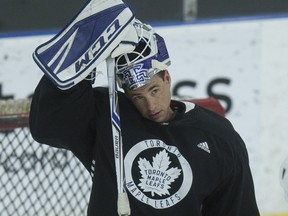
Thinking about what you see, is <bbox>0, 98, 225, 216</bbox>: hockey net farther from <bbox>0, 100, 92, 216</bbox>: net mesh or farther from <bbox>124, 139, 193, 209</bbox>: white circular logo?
<bbox>124, 139, 193, 209</bbox>: white circular logo

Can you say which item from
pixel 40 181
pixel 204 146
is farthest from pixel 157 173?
pixel 40 181

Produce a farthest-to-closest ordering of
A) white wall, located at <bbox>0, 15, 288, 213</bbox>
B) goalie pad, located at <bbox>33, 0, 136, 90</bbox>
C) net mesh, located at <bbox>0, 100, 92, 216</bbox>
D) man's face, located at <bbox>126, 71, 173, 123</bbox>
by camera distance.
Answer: white wall, located at <bbox>0, 15, 288, 213</bbox> → net mesh, located at <bbox>0, 100, 92, 216</bbox> → man's face, located at <bbox>126, 71, 173, 123</bbox> → goalie pad, located at <bbox>33, 0, 136, 90</bbox>

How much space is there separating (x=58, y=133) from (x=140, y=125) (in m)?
0.17

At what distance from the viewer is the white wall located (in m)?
3.22

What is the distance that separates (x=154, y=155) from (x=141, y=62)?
0.20 meters

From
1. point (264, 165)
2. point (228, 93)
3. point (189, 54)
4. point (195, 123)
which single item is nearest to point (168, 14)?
Result: point (189, 54)

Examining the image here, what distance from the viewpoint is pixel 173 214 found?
1.65 meters

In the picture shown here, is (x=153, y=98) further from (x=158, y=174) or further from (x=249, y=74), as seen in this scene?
(x=249, y=74)

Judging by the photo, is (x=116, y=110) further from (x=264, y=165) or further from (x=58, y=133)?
(x=264, y=165)

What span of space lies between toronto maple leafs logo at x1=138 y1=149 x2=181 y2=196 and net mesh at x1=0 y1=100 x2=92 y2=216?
0.91 metres

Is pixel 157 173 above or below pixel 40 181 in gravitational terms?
above

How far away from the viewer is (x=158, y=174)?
1.67 m

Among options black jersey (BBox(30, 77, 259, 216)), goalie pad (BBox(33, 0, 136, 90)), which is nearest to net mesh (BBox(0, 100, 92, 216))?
black jersey (BBox(30, 77, 259, 216))

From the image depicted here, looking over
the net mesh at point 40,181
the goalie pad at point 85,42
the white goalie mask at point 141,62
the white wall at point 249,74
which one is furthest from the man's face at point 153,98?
the white wall at point 249,74
